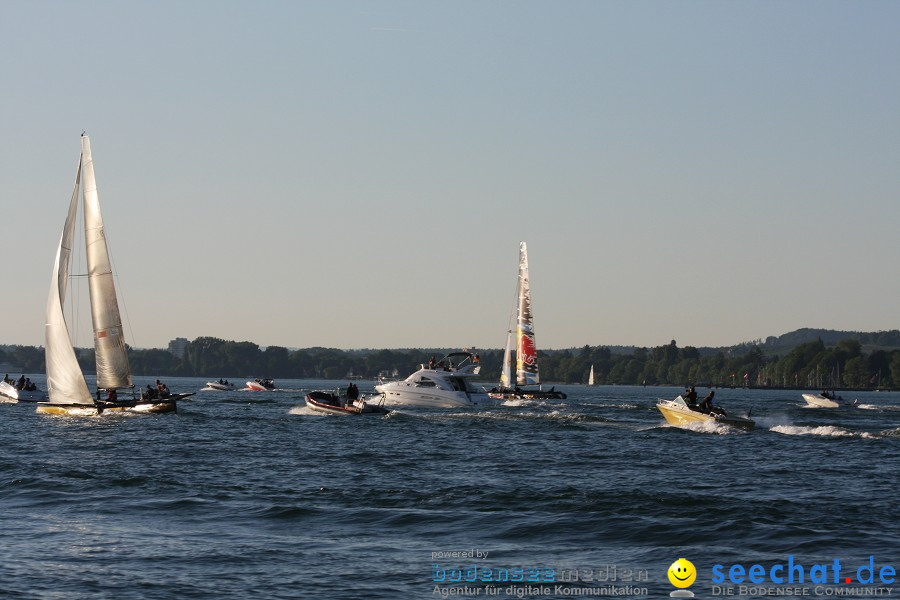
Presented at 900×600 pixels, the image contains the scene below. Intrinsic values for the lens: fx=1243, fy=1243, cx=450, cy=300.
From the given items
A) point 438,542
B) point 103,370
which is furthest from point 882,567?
point 103,370

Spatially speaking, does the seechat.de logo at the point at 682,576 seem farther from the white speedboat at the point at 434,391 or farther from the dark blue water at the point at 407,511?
the white speedboat at the point at 434,391

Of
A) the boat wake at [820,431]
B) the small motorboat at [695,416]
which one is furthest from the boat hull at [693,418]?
the boat wake at [820,431]

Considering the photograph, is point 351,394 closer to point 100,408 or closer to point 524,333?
point 100,408

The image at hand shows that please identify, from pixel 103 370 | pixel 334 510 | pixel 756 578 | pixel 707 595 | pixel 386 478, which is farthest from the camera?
pixel 103 370

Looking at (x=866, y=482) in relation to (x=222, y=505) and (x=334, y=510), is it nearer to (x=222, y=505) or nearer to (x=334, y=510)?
(x=334, y=510)

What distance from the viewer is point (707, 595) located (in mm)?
22547

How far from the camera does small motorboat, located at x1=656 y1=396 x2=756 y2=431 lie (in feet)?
214

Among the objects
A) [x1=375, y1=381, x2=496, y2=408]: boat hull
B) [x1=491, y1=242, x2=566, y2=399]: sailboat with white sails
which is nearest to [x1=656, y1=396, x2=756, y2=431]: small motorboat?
[x1=375, y1=381, x2=496, y2=408]: boat hull

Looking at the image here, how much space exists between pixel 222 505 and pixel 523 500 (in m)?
8.26

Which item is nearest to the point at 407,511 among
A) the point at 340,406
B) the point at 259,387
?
the point at 340,406

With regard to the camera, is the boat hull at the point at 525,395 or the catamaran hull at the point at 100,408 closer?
the catamaran hull at the point at 100,408

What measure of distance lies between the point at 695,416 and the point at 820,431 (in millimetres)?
6986

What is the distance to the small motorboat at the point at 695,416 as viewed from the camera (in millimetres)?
65188

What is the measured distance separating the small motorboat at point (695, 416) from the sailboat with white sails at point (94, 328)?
28714 millimetres
